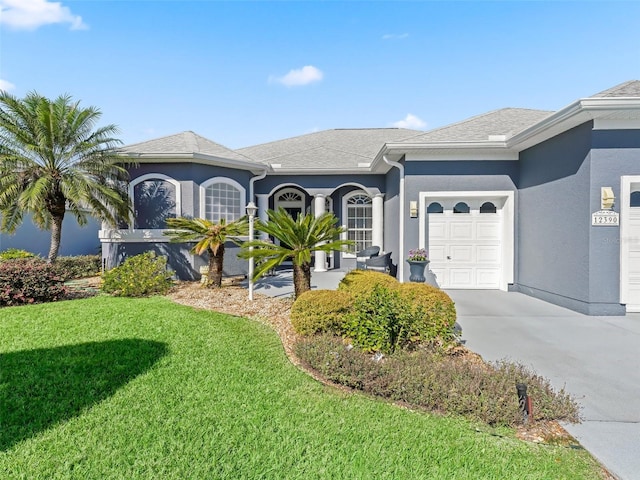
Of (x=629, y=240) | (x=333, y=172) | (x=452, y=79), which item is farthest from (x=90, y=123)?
(x=629, y=240)

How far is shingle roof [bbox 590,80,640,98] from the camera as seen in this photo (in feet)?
21.5

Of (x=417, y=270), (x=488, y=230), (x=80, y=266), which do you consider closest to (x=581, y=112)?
(x=488, y=230)

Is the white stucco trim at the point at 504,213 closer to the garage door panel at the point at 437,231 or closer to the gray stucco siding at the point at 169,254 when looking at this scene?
the garage door panel at the point at 437,231

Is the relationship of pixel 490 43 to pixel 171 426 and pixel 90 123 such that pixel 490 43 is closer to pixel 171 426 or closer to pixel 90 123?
pixel 171 426

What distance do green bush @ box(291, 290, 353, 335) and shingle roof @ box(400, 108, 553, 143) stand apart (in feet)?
19.0

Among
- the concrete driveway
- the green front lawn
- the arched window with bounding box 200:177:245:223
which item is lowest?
the concrete driveway

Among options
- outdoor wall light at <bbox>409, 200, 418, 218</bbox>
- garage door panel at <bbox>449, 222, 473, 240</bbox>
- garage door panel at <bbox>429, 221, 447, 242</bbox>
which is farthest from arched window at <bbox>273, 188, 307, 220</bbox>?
garage door panel at <bbox>449, 222, 473, 240</bbox>

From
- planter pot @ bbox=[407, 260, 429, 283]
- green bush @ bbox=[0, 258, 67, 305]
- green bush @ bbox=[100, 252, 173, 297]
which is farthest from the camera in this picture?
planter pot @ bbox=[407, 260, 429, 283]

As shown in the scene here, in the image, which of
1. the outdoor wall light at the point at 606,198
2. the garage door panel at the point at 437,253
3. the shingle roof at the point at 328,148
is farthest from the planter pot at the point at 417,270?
the shingle roof at the point at 328,148

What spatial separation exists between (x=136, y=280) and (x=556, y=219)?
10740 millimetres

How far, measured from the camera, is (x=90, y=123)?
10.4m

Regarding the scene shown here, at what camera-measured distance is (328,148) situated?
15.3 m

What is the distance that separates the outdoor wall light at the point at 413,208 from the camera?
9.48 metres

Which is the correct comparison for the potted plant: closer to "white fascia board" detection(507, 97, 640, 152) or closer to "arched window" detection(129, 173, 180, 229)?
"white fascia board" detection(507, 97, 640, 152)
